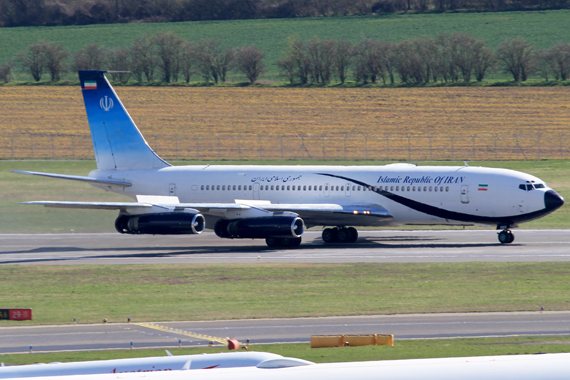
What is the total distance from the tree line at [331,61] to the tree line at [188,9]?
42495 millimetres

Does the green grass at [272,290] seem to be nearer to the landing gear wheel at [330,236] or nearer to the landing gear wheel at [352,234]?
the landing gear wheel at [330,236]

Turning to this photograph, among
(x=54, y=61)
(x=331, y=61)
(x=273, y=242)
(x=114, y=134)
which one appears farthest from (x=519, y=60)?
(x=273, y=242)

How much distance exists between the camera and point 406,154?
84.5m

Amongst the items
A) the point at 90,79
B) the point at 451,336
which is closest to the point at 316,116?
the point at 90,79

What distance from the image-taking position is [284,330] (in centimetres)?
2328

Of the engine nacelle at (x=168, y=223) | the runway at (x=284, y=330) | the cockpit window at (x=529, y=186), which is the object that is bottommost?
the runway at (x=284, y=330)

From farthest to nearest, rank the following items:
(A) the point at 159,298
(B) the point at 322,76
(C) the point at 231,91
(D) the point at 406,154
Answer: (B) the point at 322,76, (C) the point at 231,91, (D) the point at 406,154, (A) the point at 159,298

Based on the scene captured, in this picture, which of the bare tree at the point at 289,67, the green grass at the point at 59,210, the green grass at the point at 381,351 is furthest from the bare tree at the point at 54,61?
the green grass at the point at 381,351

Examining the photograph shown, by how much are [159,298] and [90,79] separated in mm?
24906

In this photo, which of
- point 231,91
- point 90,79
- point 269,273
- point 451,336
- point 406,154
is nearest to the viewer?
point 451,336

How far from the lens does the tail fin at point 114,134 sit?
165 ft

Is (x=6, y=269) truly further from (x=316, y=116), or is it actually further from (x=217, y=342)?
(x=316, y=116)

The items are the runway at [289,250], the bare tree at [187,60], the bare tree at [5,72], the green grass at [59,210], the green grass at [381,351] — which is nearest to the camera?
the green grass at [381,351]

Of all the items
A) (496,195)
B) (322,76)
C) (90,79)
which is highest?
(322,76)
